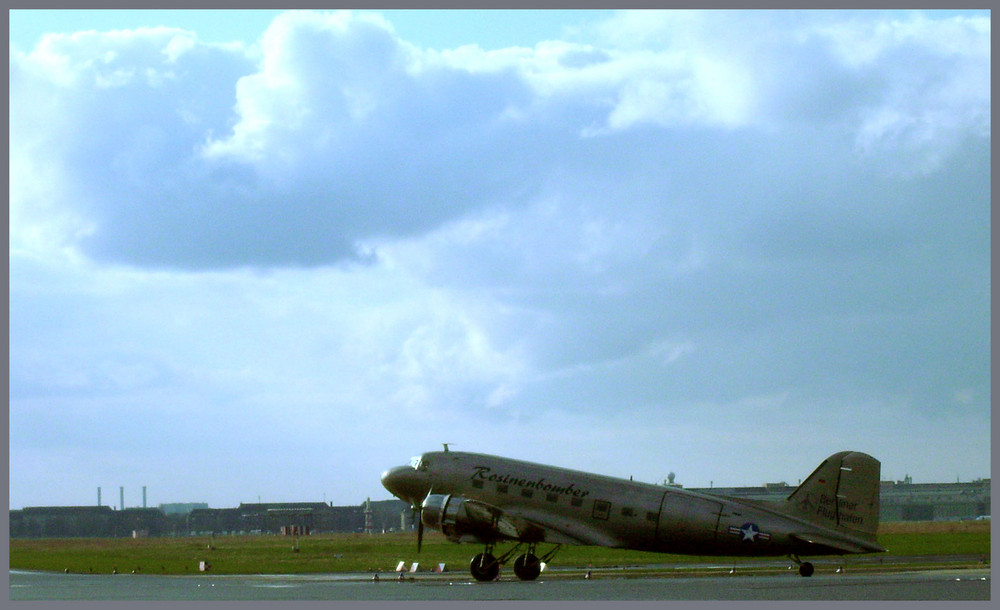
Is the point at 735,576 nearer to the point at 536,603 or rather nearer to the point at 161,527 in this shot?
the point at 536,603

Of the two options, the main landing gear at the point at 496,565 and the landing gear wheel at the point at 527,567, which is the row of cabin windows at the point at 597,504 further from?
the landing gear wheel at the point at 527,567

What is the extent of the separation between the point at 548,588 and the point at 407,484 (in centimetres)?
933

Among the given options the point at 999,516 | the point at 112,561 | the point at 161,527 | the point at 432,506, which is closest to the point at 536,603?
the point at 432,506

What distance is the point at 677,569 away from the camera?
5025 cm

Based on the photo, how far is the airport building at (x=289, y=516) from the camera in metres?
129

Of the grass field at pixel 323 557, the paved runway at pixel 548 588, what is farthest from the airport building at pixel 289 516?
the paved runway at pixel 548 588

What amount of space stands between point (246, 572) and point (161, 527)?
342 ft

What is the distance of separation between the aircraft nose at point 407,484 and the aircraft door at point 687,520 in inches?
364

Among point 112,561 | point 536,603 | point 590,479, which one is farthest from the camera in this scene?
point 112,561

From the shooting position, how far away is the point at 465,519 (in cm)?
4050

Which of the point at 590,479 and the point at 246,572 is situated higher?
the point at 590,479

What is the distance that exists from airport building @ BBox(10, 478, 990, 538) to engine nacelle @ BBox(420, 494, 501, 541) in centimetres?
8556

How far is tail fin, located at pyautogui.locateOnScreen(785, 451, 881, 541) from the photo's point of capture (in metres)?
39.6

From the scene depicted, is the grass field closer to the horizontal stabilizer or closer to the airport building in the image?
the horizontal stabilizer
